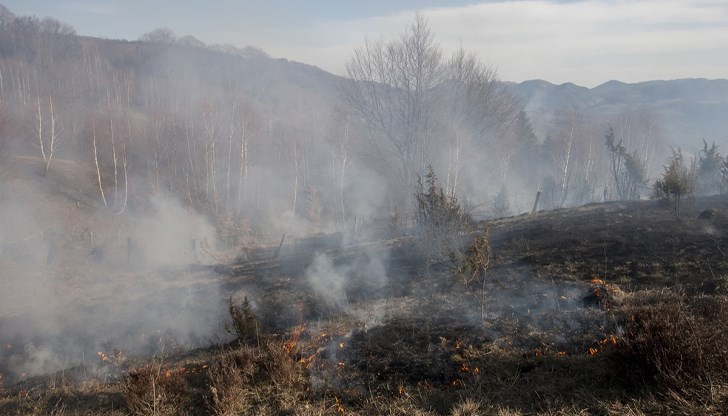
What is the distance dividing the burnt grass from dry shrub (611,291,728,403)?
0.5 inches

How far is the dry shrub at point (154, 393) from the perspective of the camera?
4609 mm

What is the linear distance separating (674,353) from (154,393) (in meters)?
5.38

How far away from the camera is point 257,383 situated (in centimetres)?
505

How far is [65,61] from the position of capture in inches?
1558

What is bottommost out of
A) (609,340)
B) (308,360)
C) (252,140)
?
(308,360)

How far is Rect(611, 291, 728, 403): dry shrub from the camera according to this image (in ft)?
12.5

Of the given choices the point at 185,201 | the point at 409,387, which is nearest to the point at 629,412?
the point at 409,387

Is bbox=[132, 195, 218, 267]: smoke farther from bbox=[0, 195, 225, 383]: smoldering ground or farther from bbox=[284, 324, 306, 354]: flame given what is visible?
bbox=[284, 324, 306, 354]: flame

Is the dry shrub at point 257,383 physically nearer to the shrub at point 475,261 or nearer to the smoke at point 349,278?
the smoke at point 349,278

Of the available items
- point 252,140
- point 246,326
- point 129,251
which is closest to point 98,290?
point 129,251

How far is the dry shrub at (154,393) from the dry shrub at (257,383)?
0.36m

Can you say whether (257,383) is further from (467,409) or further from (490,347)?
(490,347)

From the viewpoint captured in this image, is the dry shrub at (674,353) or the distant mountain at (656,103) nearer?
the dry shrub at (674,353)

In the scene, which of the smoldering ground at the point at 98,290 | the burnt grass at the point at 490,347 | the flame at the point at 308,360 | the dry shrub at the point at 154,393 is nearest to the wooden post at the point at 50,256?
the smoldering ground at the point at 98,290
